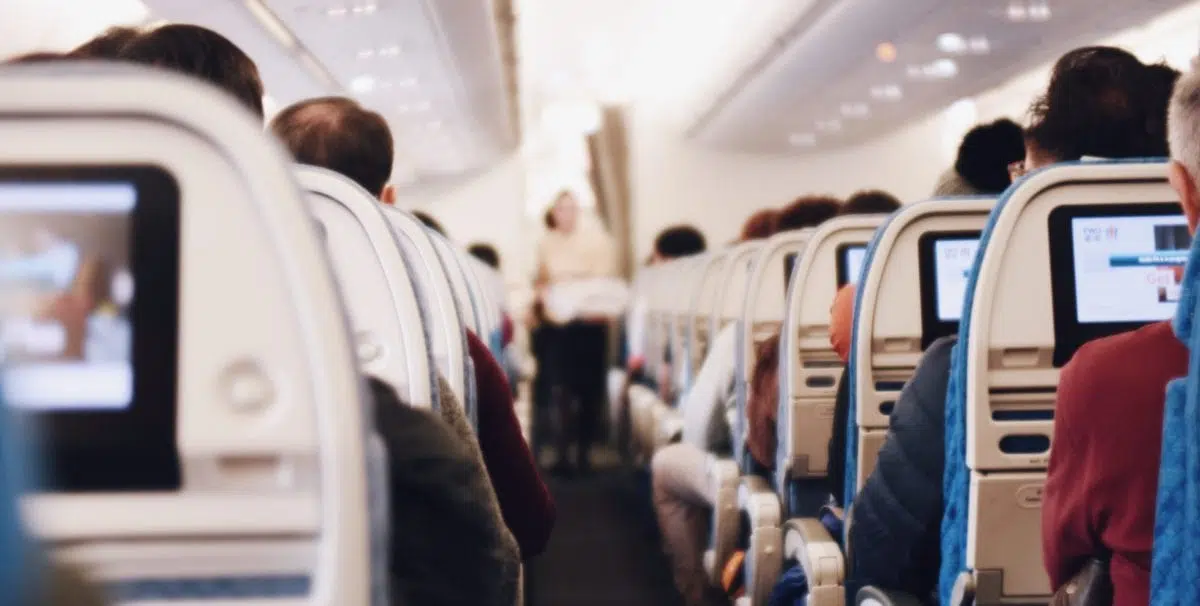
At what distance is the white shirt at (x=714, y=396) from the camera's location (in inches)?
191

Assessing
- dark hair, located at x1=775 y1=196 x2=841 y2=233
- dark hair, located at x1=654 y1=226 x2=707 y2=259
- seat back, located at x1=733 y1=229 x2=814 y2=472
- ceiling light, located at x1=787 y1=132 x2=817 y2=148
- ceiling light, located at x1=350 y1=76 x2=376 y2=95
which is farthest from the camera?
ceiling light, located at x1=787 y1=132 x2=817 y2=148

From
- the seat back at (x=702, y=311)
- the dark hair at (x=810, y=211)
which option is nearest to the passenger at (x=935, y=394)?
the dark hair at (x=810, y=211)

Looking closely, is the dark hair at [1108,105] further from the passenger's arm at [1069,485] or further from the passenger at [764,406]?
the passenger at [764,406]

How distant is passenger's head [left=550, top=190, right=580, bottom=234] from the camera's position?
32.6 feet

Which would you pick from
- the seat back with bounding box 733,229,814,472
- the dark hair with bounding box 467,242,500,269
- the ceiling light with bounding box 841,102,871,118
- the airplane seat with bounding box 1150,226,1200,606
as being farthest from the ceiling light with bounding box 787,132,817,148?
the airplane seat with bounding box 1150,226,1200,606

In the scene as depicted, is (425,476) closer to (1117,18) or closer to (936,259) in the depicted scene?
(936,259)

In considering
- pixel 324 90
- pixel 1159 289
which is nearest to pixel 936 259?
pixel 1159 289

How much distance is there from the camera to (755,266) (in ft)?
14.2

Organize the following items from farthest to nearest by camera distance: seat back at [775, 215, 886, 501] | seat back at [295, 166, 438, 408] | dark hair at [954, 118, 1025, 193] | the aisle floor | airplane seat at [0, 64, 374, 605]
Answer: the aisle floor < seat back at [775, 215, 886, 501] < dark hair at [954, 118, 1025, 193] < seat back at [295, 166, 438, 408] < airplane seat at [0, 64, 374, 605]

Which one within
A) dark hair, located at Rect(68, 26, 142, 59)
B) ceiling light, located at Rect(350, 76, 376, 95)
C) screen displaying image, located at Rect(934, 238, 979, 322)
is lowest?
screen displaying image, located at Rect(934, 238, 979, 322)

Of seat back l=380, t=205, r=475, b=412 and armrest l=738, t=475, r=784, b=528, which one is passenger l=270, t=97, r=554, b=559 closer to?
seat back l=380, t=205, r=475, b=412

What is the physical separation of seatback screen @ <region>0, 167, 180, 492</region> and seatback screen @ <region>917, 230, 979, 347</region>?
2.11m

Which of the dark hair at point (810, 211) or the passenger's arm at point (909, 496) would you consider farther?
the dark hair at point (810, 211)

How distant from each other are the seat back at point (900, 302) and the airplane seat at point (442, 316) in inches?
39.1
